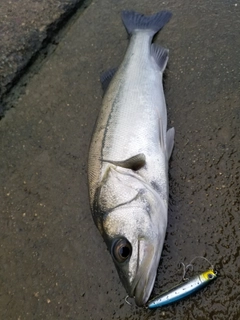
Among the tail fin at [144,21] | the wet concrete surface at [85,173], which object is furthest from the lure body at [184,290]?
the tail fin at [144,21]

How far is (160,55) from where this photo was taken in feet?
10.9

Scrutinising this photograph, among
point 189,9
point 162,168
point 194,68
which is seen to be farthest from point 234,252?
point 189,9

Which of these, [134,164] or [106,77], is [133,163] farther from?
[106,77]

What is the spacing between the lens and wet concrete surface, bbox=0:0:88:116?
3.60 m

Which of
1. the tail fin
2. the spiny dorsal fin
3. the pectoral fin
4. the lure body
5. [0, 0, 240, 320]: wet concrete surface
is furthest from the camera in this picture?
the tail fin

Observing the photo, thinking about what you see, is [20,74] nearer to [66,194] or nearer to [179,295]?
[66,194]

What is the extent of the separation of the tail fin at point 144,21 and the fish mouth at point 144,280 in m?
1.93

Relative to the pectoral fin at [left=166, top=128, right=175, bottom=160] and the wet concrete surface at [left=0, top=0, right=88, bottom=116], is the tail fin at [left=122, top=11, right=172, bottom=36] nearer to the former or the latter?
the wet concrete surface at [left=0, top=0, right=88, bottom=116]

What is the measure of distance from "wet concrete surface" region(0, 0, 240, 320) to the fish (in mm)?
183

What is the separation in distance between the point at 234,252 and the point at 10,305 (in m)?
1.56

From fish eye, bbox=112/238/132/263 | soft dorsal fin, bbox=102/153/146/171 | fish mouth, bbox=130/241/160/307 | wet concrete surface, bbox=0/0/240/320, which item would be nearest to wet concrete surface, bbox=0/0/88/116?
wet concrete surface, bbox=0/0/240/320

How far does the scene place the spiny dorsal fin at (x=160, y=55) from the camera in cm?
329

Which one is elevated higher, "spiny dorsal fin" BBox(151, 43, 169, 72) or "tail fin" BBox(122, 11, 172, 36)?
"tail fin" BBox(122, 11, 172, 36)

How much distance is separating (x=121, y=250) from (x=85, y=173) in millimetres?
863
